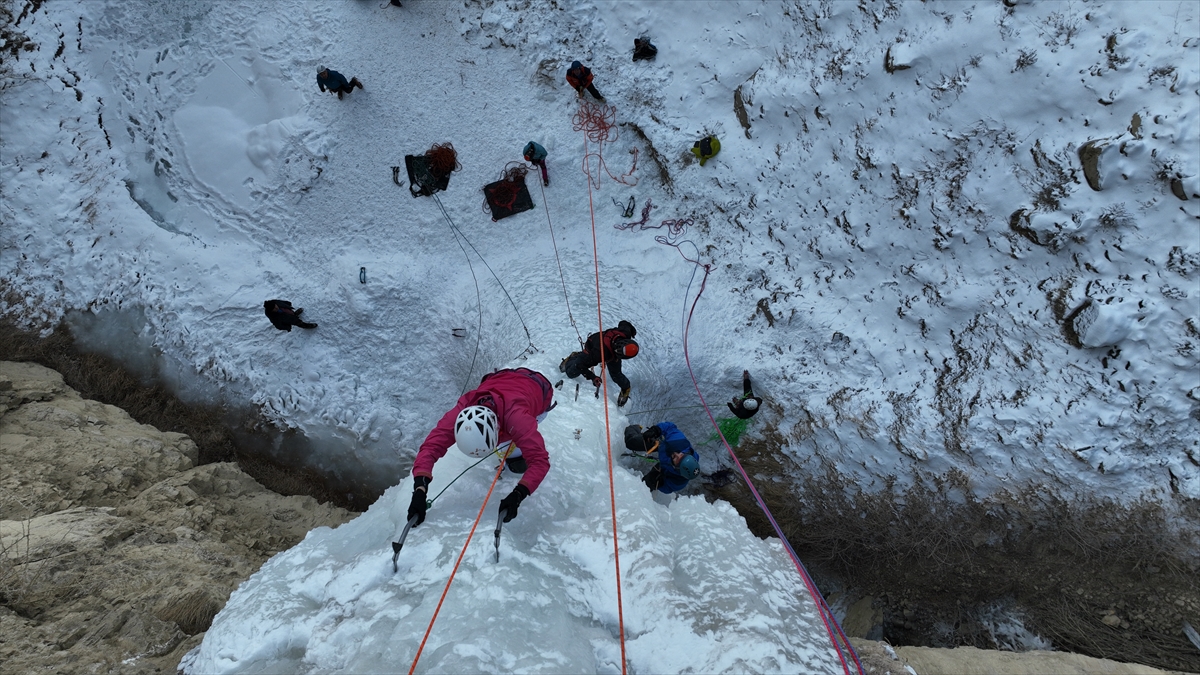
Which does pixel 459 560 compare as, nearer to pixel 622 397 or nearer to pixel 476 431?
pixel 476 431

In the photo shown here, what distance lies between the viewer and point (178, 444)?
7598mm

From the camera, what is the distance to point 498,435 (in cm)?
441

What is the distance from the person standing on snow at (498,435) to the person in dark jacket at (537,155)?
151 inches

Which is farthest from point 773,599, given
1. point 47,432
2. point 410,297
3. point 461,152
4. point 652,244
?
point 47,432

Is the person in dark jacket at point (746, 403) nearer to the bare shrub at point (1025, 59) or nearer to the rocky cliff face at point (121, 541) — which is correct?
the rocky cliff face at point (121, 541)

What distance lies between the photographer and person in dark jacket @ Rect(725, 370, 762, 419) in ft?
22.9

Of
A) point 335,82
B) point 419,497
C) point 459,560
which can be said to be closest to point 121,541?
point 419,497

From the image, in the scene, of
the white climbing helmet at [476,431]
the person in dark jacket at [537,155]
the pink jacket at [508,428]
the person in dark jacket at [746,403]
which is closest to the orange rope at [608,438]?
the person in dark jacket at [537,155]

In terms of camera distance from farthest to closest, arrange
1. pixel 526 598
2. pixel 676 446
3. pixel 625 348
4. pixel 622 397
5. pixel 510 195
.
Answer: pixel 510 195
pixel 622 397
pixel 676 446
pixel 625 348
pixel 526 598

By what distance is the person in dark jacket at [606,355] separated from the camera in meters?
6.28

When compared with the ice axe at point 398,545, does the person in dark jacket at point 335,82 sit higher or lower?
higher

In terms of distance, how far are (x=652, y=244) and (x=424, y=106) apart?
12.7ft

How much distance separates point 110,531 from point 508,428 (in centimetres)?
424

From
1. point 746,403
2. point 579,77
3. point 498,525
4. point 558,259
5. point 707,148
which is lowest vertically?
point 746,403
